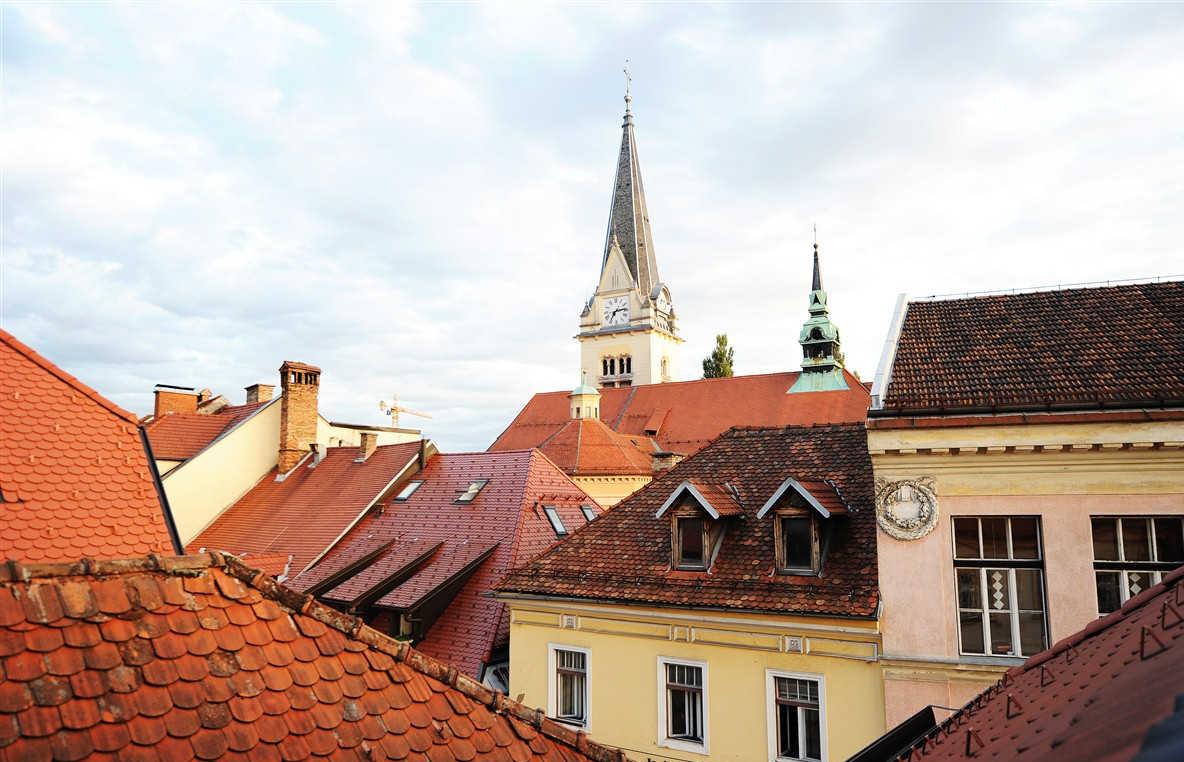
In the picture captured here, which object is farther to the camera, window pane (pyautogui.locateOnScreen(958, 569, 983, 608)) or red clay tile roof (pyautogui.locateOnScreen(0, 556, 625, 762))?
window pane (pyautogui.locateOnScreen(958, 569, 983, 608))

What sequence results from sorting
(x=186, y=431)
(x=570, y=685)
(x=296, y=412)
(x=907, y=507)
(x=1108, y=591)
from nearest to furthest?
(x=1108, y=591) < (x=907, y=507) < (x=570, y=685) < (x=186, y=431) < (x=296, y=412)

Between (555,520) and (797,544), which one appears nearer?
(797,544)

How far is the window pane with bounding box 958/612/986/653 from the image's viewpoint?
10.6 meters

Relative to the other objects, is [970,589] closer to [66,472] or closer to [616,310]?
[66,472]

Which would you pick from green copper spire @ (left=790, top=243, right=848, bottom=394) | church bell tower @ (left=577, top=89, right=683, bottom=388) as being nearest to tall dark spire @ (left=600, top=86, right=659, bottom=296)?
church bell tower @ (left=577, top=89, right=683, bottom=388)

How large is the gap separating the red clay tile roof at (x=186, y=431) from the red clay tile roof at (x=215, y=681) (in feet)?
77.9

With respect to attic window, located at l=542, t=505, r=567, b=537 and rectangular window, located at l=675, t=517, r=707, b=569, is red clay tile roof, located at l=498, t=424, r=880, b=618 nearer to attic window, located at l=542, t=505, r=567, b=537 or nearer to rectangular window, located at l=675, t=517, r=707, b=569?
rectangular window, located at l=675, t=517, r=707, b=569

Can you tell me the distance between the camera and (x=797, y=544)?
12156 millimetres

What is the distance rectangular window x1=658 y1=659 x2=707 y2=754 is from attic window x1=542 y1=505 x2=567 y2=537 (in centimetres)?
734

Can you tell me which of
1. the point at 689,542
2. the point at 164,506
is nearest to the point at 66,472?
the point at 164,506

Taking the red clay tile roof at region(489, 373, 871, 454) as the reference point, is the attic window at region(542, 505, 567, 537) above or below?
below

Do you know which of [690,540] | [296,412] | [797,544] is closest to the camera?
[797,544]

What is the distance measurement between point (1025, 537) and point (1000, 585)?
77 cm

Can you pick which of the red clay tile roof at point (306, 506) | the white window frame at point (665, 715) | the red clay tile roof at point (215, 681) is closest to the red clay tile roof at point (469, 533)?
the red clay tile roof at point (306, 506)
